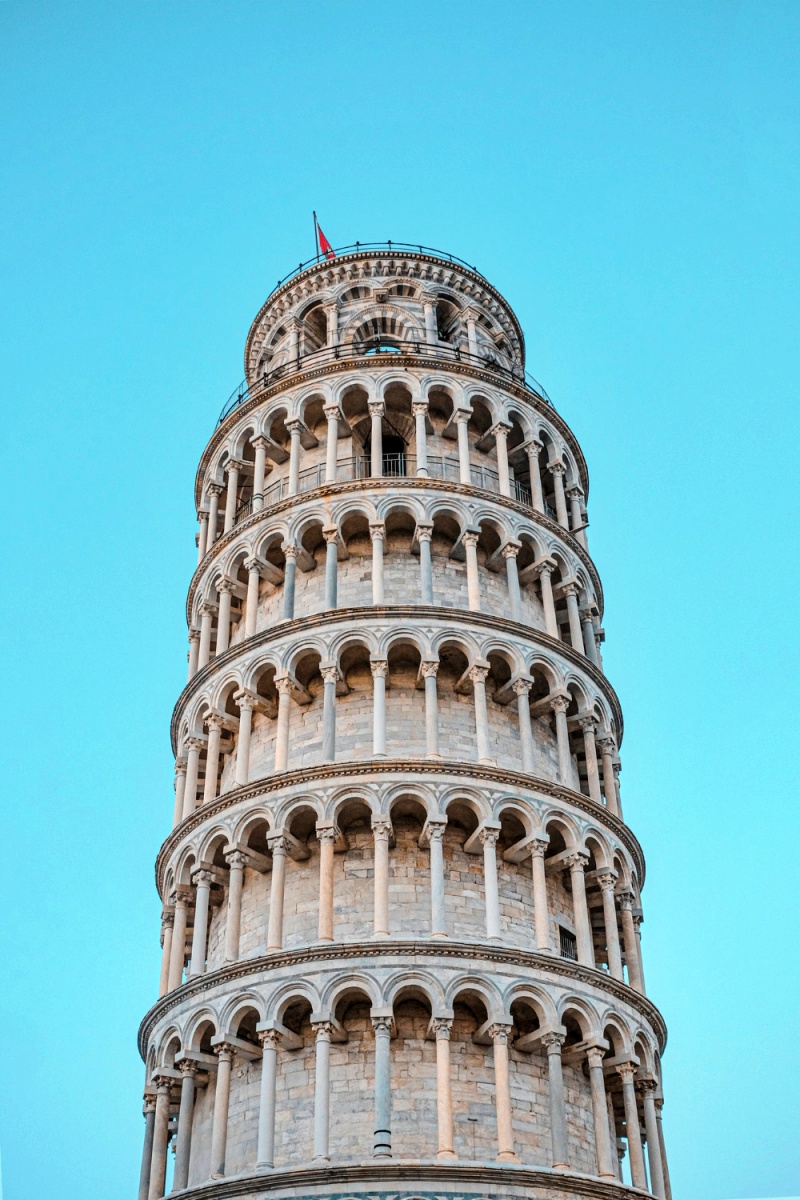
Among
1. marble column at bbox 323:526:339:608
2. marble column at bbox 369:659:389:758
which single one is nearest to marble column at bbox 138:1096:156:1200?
marble column at bbox 369:659:389:758

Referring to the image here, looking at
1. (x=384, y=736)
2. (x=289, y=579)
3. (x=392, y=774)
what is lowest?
(x=392, y=774)

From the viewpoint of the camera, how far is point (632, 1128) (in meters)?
25.4

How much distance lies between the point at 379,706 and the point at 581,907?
19.6 ft

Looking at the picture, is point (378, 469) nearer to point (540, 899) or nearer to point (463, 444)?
point (463, 444)

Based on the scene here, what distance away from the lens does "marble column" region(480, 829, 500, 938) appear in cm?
2561

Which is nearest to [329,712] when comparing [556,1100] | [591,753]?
[591,753]

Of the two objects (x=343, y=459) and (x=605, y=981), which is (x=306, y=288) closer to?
(x=343, y=459)

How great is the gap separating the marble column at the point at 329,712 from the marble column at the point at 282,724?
2.91ft

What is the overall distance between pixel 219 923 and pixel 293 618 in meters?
7.00

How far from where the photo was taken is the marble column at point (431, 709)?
2755cm

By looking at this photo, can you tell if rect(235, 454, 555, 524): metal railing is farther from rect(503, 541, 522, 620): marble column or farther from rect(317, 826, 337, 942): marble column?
rect(317, 826, 337, 942): marble column

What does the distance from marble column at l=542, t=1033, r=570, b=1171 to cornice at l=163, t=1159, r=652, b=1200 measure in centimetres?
69

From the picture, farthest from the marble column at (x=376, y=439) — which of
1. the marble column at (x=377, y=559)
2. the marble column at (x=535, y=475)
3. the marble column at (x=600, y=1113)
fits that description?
the marble column at (x=600, y=1113)

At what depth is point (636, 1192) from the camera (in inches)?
966
